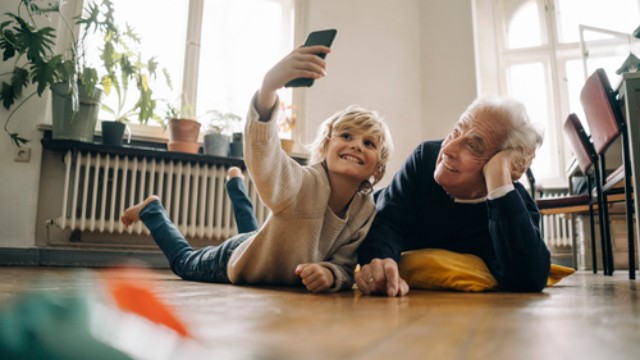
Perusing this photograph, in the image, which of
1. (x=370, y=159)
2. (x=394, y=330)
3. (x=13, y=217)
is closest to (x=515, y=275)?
(x=370, y=159)

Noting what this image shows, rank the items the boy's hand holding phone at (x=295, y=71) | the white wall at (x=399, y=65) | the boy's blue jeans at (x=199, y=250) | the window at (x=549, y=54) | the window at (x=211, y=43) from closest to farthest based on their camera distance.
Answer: the boy's hand holding phone at (x=295, y=71)
the boy's blue jeans at (x=199, y=250)
the window at (x=211, y=43)
the white wall at (x=399, y=65)
the window at (x=549, y=54)

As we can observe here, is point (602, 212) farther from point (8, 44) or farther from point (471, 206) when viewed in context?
point (8, 44)

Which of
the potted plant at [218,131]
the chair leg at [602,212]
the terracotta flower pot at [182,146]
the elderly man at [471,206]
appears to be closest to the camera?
the elderly man at [471,206]

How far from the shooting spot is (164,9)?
146 inches

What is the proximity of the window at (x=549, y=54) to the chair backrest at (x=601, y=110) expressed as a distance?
2.28 metres

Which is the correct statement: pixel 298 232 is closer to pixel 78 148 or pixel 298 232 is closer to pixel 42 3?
pixel 78 148

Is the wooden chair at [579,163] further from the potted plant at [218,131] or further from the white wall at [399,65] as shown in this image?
the potted plant at [218,131]

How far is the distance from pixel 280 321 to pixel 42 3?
11.5 feet

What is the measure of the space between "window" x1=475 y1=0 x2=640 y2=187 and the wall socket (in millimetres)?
3576

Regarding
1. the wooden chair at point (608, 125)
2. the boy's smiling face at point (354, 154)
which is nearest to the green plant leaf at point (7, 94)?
the boy's smiling face at point (354, 154)

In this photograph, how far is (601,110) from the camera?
2.02 m

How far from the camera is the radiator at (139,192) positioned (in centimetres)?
302

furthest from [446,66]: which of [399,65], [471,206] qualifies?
[471,206]

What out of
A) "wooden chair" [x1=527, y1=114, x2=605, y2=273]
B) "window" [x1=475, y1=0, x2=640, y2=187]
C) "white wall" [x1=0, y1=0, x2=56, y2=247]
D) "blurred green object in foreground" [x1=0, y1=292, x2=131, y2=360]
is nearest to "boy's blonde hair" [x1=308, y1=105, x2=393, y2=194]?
"blurred green object in foreground" [x1=0, y1=292, x2=131, y2=360]
